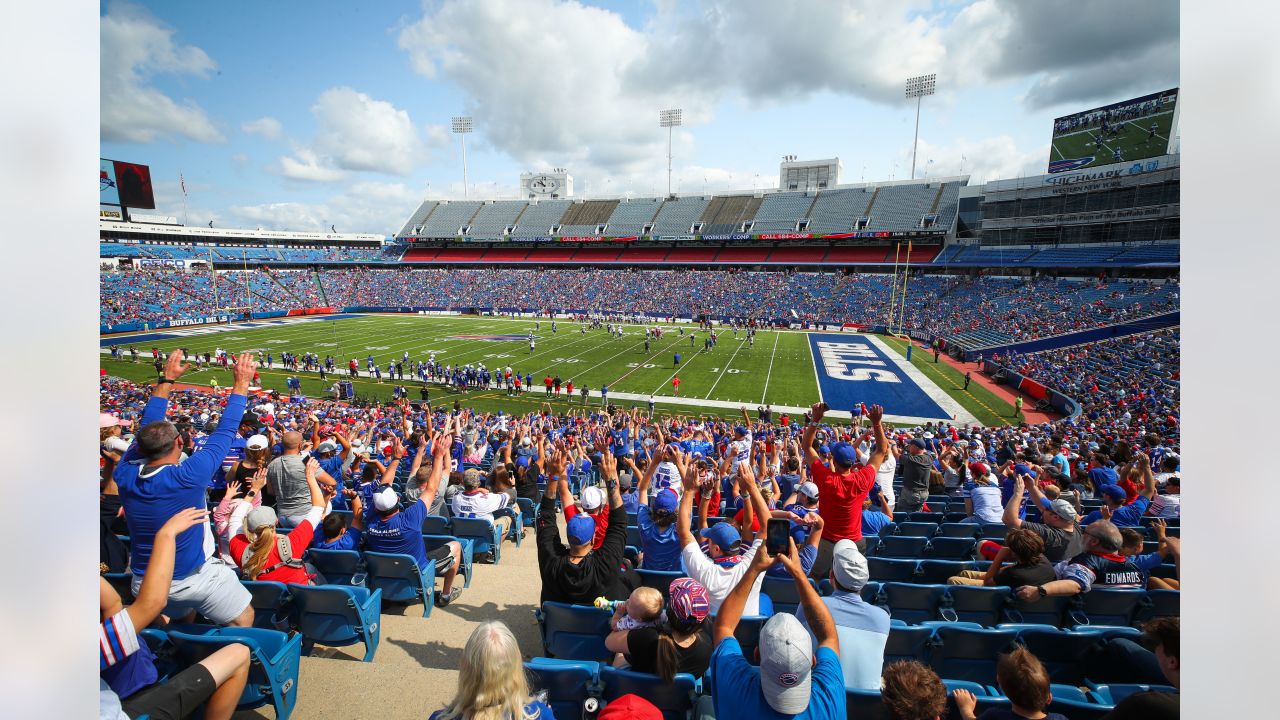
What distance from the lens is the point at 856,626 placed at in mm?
3303

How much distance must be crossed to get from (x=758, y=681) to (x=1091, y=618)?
4250mm

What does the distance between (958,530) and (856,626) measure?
533 centimetres

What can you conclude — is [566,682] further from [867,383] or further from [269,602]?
[867,383]

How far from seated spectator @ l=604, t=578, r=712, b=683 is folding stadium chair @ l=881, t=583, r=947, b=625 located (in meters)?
2.49

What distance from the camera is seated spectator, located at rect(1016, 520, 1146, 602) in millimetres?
4547

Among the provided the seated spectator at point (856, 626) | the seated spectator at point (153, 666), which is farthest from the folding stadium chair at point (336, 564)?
the seated spectator at point (856, 626)

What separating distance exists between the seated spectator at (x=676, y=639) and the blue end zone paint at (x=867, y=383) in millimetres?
23723

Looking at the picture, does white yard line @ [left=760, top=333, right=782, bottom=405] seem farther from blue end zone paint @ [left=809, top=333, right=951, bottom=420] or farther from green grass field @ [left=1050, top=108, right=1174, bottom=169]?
green grass field @ [left=1050, top=108, right=1174, bottom=169]

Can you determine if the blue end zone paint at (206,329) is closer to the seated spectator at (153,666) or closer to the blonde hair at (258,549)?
the blonde hair at (258,549)

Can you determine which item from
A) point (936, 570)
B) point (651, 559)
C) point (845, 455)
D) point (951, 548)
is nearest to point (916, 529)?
point (951, 548)

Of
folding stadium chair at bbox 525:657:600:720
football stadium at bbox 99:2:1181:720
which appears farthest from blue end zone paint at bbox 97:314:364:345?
folding stadium chair at bbox 525:657:600:720

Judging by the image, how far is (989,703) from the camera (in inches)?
122

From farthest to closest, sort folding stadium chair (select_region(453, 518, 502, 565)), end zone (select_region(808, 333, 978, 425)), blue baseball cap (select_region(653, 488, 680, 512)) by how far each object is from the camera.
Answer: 1. end zone (select_region(808, 333, 978, 425))
2. folding stadium chair (select_region(453, 518, 502, 565))
3. blue baseball cap (select_region(653, 488, 680, 512))

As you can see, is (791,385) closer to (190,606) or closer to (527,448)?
(527,448)
